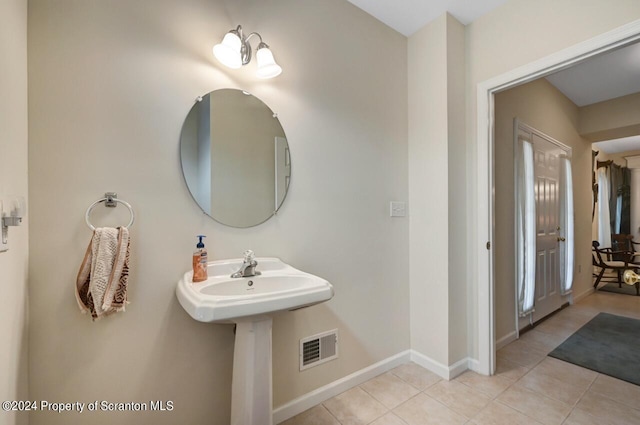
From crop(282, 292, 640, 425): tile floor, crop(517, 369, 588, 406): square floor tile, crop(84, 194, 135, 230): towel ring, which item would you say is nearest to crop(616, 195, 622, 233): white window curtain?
crop(282, 292, 640, 425): tile floor

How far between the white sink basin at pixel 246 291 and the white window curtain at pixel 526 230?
2.37 metres

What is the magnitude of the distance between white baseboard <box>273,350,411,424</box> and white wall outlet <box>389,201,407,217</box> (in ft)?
3.56

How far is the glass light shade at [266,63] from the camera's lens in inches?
54.5

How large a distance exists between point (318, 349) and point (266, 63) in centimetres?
167

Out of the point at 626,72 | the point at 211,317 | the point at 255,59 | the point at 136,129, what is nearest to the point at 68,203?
the point at 136,129

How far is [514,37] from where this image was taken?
1.85 m

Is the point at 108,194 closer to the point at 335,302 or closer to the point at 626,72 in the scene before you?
the point at 335,302

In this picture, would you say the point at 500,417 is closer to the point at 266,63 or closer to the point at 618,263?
the point at 266,63

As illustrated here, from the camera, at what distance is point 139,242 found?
1.19m

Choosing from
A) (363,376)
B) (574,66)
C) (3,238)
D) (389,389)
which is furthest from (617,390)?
(3,238)

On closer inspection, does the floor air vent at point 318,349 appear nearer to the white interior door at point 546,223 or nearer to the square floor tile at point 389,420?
the square floor tile at point 389,420

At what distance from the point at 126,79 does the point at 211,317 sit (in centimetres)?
107

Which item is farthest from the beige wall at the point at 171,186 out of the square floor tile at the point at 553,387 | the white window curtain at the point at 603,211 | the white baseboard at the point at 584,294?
the white window curtain at the point at 603,211

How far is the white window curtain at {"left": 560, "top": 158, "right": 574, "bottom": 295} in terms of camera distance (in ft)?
11.2
